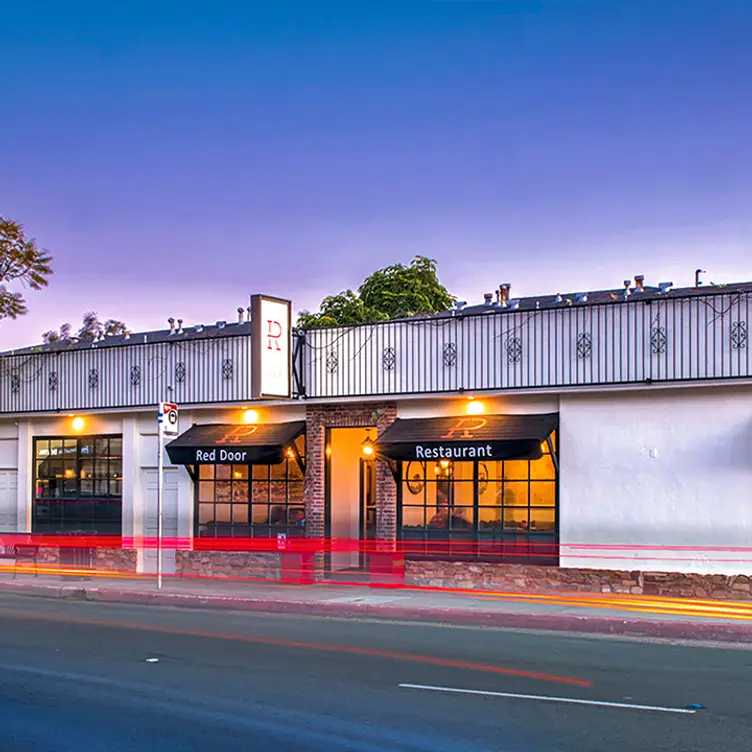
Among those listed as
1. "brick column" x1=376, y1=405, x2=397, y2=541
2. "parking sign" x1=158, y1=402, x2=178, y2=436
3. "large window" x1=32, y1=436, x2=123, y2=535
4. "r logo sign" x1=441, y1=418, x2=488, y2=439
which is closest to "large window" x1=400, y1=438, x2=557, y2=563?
"brick column" x1=376, y1=405, x2=397, y2=541

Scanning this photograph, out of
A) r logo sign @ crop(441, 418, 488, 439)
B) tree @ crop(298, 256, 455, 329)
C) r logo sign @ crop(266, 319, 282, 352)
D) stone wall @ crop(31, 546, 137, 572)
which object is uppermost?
tree @ crop(298, 256, 455, 329)

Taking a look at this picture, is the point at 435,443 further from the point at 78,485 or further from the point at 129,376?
the point at 78,485

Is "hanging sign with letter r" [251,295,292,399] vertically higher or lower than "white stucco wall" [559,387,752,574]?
higher

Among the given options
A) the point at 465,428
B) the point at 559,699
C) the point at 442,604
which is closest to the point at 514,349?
the point at 465,428

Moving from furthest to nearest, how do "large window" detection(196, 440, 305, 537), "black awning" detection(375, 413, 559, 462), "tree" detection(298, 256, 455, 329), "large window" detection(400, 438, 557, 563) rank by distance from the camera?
"tree" detection(298, 256, 455, 329) < "large window" detection(196, 440, 305, 537) < "large window" detection(400, 438, 557, 563) < "black awning" detection(375, 413, 559, 462)

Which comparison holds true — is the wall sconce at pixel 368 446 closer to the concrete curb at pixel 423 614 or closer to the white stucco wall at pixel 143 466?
the white stucco wall at pixel 143 466

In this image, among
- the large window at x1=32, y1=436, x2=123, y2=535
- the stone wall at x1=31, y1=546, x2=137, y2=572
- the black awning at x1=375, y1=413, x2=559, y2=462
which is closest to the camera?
the black awning at x1=375, y1=413, x2=559, y2=462

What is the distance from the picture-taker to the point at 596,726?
8.22m

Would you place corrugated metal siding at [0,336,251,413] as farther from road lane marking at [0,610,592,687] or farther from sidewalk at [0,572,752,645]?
road lane marking at [0,610,592,687]

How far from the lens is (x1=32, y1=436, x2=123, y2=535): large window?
2345 cm

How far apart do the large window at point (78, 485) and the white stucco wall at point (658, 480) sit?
10828 mm

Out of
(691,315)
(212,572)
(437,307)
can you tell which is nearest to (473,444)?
(691,315)

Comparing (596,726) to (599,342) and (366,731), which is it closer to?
(366,731)

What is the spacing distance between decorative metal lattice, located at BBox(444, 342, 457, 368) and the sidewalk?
13.3 feet
